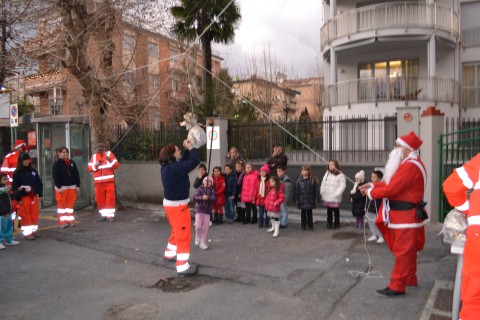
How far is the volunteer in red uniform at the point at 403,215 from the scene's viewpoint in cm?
501

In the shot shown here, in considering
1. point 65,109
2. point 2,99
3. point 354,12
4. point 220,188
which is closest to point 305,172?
point 220,188

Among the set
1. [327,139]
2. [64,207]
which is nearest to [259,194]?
[327,139]

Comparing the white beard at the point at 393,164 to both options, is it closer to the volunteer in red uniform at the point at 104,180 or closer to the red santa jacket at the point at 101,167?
the volunteer in red uniform at the point at 104,180

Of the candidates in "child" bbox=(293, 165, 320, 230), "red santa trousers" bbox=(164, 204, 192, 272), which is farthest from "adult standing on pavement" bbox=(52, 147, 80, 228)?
"child" bbox=(293, 165, 320, 230)

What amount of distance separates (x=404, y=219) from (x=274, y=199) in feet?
12.3

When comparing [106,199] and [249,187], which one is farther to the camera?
[106,199]

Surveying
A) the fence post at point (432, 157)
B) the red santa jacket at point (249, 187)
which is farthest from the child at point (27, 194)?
the fence post at point (432, 157)

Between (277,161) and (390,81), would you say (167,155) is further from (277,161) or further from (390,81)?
(390,81)

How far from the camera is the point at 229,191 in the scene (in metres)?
9.93

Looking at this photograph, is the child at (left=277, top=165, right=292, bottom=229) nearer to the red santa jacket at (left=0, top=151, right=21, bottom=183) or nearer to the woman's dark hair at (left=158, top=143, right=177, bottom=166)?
the woman's dark hair at (left=158, top=143, right=177, bottom=166)

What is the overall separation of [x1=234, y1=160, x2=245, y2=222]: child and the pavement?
Answer: 0.99 meters

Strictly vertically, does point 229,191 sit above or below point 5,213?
above

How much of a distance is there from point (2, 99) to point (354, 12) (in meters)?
14.3

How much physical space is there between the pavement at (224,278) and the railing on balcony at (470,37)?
1423 cm
